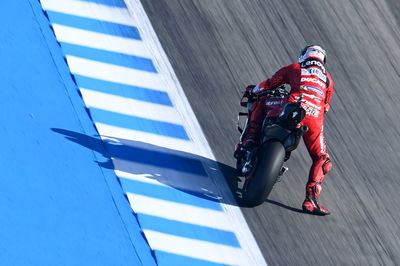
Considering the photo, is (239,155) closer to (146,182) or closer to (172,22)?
(146,182)

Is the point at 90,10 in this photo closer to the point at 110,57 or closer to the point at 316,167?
the point at 110,57

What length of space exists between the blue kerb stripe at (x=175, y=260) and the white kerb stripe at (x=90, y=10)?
4.85 metres

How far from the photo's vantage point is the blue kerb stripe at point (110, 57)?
1123 cm

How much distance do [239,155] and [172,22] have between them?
3.74 metres

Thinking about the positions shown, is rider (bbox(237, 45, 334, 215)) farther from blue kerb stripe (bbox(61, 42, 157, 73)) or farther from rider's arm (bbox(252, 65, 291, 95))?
blue kerb stripe (bbox(61, 42, 157, 73))

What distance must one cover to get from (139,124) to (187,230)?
1992mm

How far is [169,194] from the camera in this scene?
31.3 feet

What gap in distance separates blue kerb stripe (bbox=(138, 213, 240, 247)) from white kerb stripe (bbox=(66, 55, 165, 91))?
9.02ft

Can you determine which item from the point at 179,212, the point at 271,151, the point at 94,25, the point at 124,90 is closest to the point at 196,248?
the point at 179,212

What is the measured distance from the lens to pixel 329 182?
10961 millimetres

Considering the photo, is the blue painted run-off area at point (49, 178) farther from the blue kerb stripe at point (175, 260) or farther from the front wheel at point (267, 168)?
the front wheel at point (267, 168)

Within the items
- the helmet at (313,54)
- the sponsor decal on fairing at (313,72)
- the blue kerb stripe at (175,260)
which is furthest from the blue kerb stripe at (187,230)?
the helmet at (313,54)

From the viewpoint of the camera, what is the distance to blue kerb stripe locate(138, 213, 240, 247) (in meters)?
9.01

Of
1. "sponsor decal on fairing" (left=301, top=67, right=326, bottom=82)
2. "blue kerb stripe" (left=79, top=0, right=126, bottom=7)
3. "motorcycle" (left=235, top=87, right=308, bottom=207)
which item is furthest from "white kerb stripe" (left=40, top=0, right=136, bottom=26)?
"motorcycle" (left=235, top=87, right=308, bottom=207)
